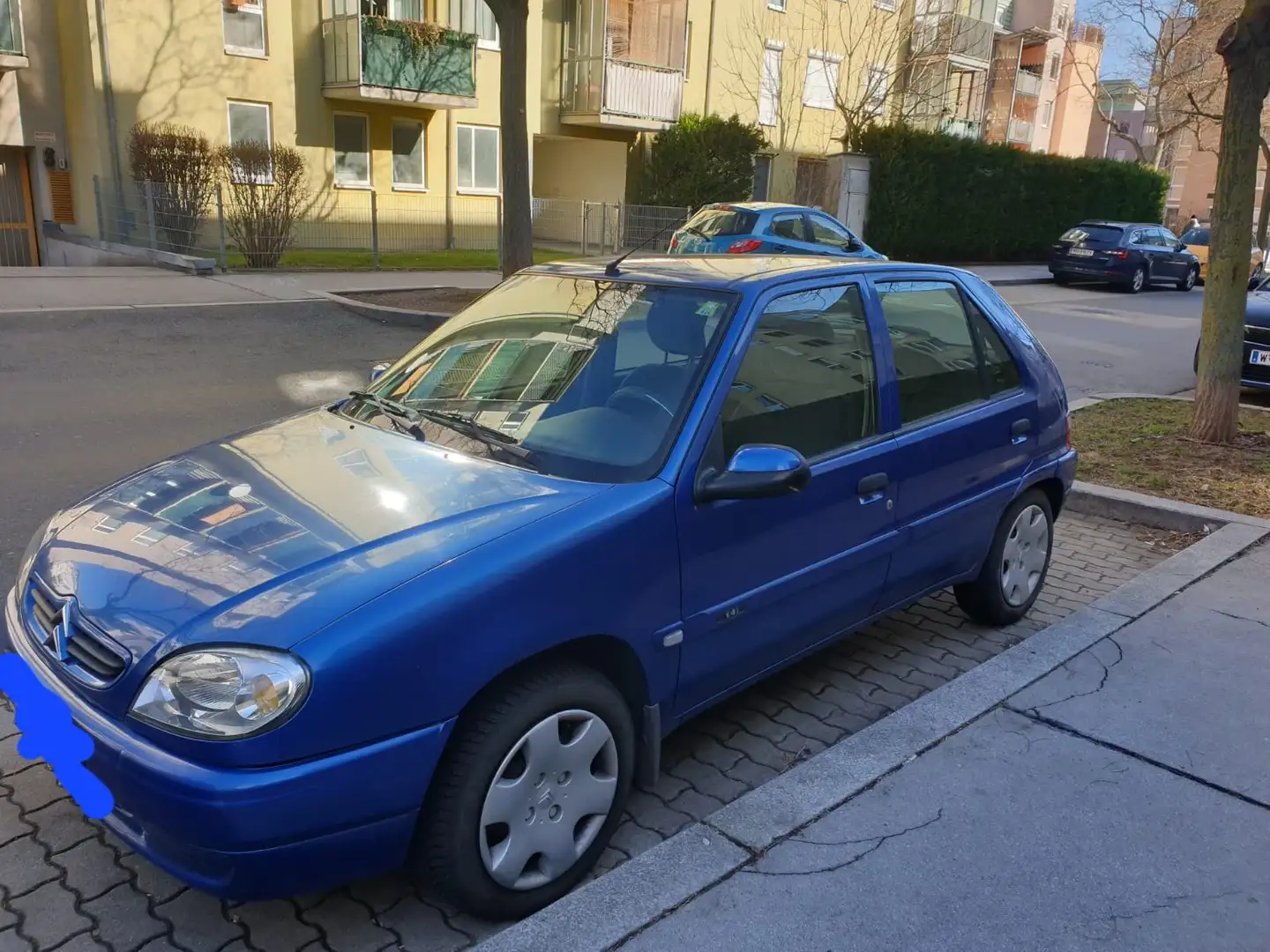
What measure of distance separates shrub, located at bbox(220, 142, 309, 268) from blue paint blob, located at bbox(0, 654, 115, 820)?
15.6 m

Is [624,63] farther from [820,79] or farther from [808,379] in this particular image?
[808,379]

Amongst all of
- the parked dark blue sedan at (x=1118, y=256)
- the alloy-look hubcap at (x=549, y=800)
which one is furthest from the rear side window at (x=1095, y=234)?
the alloy-look hubcap at (x=549, y=800)

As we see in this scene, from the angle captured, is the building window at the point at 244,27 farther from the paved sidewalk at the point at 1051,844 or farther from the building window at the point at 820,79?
the paved sidewalk at the point at 1051,844

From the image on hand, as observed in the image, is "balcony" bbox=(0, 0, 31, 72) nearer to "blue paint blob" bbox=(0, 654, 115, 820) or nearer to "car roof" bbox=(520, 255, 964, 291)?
"car roof" bbox=(520, 255, 964, 291)

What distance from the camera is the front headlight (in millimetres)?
2244

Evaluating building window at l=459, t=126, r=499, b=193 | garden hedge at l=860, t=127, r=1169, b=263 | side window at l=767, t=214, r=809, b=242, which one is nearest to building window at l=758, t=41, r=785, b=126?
garden hedge at l=860, t=127, r=1169, b=263

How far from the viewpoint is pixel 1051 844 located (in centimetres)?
309

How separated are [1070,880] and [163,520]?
2.78 meters

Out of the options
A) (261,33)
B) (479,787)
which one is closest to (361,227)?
(261,33)

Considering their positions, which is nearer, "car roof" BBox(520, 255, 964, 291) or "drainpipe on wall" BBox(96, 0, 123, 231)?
"car roof" BBox(520, 255, 964, 291)

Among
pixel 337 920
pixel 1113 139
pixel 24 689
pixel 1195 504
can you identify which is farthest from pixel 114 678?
pixel 1113 139

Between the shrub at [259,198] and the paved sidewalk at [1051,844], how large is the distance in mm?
15751

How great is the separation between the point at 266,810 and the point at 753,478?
5.20 feet

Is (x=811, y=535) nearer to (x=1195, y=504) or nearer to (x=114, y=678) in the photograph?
(x=114, y=678)
